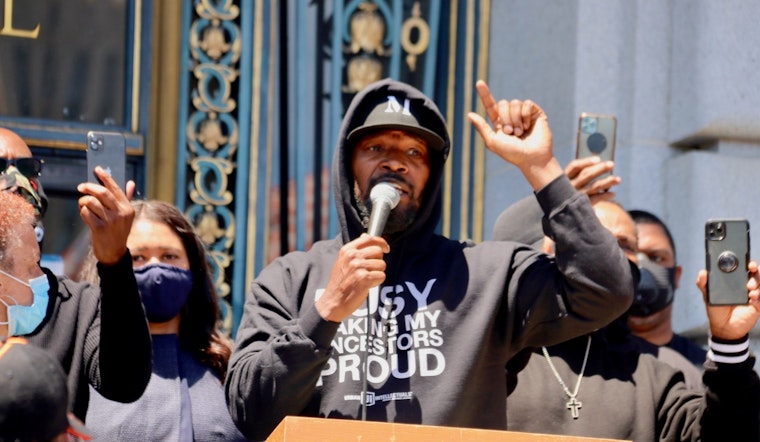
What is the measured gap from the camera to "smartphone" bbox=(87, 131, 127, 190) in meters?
4.54

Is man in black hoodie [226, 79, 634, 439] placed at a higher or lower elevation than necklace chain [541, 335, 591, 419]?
higher

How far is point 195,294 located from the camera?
216 inches

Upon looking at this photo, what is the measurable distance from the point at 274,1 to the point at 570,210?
3040mm

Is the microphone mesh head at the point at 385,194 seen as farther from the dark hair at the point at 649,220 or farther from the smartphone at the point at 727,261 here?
the dark hair at the point at 649,220

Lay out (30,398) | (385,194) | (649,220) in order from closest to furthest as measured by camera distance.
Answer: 1. (30,398)
2. (385,194)
3. (649,220)

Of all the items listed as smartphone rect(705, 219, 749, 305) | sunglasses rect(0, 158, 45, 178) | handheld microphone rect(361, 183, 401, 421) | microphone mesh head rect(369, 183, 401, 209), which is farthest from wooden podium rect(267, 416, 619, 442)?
sunglasses rect(0, 158, 45, 178)

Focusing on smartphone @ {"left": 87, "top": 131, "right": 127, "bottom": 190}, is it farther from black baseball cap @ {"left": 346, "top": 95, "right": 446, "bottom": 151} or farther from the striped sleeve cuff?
the striped sleeve cuff

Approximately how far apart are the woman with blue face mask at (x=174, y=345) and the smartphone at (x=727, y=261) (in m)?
1.49

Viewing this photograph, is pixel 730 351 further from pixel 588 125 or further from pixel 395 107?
pixel 395 107

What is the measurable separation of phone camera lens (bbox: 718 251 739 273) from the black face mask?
1406mm

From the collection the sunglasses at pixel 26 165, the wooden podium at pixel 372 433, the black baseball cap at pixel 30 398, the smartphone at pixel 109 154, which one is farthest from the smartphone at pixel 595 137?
the black baseball cap at pixel 30 398

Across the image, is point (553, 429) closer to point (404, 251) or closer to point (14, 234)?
point (404, 251)

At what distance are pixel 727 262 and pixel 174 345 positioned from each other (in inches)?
68.4

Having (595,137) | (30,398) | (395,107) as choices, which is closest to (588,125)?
(595,137)
